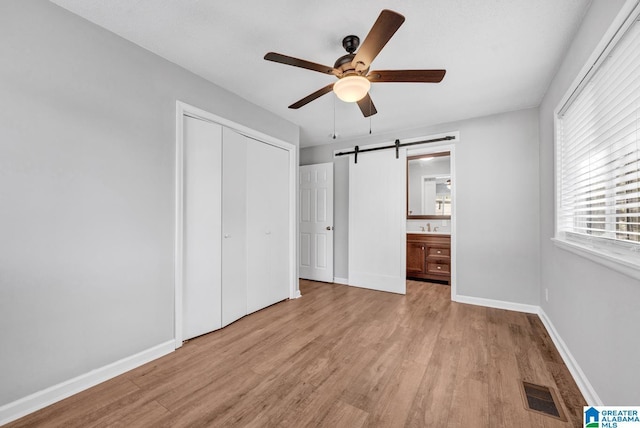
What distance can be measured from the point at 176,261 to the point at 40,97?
4.57 feet

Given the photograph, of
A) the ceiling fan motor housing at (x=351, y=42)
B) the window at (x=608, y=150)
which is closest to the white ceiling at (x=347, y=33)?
the ceiling fan motor housing at (x=351, y=42)

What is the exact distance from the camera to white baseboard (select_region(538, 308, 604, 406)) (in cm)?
156

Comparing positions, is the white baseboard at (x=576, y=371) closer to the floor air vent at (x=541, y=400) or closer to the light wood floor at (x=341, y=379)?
the light wood floor at (x=341, y=379)

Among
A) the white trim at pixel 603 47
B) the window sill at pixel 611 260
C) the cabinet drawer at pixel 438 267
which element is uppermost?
the white trim at pixel 603 47

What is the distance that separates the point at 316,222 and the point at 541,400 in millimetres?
3480

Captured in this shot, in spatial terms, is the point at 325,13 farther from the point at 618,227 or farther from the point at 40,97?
the point at 618,227

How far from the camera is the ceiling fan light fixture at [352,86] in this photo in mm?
1668

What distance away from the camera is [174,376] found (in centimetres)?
190

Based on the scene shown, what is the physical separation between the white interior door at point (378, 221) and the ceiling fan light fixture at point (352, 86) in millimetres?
2383

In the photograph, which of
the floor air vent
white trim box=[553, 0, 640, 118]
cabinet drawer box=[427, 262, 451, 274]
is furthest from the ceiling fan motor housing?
cabinet drawer box=[427, 262, 451, 274]

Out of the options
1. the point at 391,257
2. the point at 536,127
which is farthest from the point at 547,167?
the point at 391,257

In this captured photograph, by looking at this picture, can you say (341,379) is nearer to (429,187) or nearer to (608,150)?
(608,150)

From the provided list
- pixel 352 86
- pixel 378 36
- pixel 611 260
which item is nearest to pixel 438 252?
pixel 611 260

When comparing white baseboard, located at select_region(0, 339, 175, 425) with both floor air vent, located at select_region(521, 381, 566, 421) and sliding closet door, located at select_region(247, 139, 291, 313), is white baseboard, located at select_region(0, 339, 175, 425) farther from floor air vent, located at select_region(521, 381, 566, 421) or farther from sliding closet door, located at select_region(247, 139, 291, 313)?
floor air vent, located at select_region(521, 381, 566, 421)
